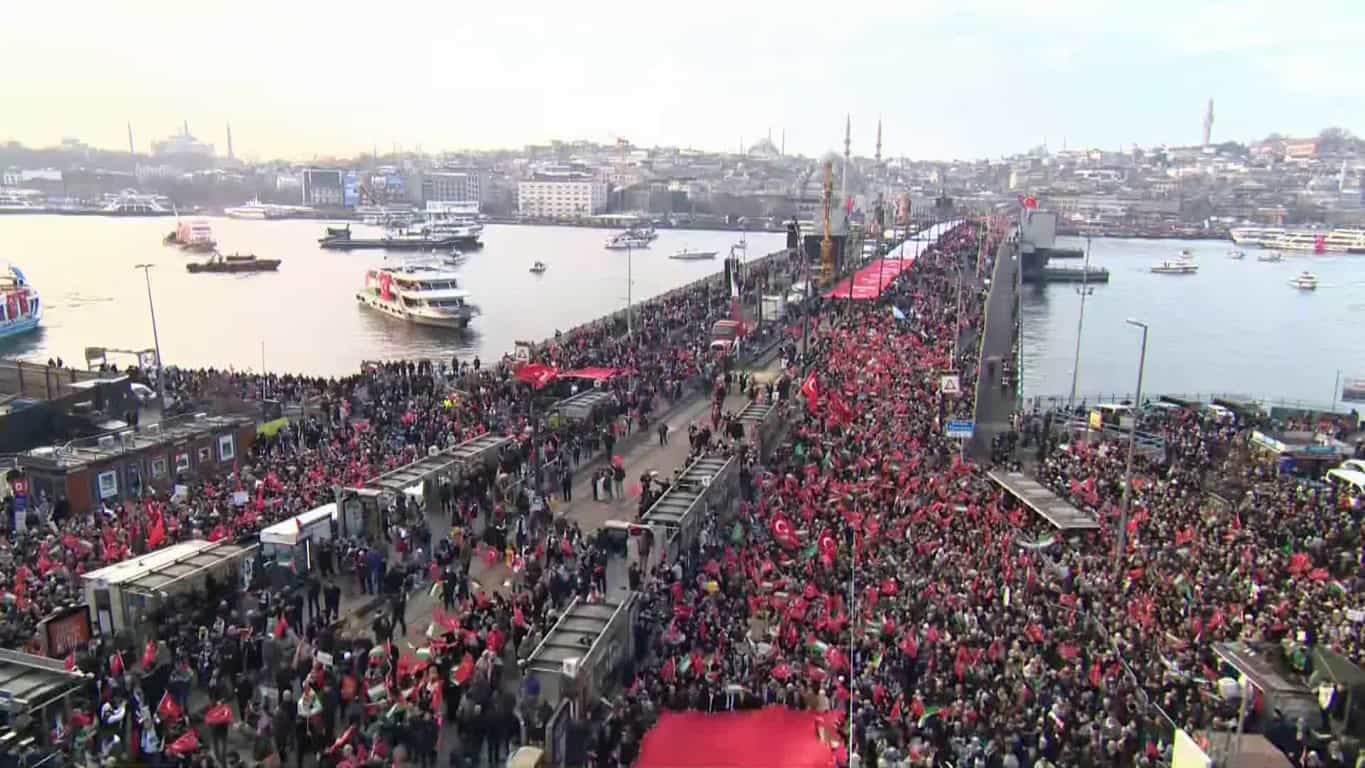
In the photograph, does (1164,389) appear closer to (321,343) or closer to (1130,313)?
(1130,313)

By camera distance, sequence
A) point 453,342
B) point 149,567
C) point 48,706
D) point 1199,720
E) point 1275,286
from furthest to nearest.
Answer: point 1275,286 < point 453,342 < point 149,567 < point 1199,720 < point 48,706

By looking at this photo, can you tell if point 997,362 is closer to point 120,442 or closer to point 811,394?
point 811,394

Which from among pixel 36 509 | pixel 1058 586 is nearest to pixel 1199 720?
pixel 1058 586

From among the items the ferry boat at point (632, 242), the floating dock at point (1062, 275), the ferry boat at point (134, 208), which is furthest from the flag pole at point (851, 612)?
the ferry boat at point (134, 208)

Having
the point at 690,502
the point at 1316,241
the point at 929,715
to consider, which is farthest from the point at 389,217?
the point at 929,715

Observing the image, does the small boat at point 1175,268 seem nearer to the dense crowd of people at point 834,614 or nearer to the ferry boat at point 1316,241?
the ferry boat at point 1316,241

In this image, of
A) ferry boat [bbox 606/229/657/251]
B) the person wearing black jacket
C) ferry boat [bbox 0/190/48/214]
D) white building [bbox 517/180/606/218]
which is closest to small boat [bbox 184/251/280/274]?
ferry boat [bbox 606/229/657/251]
